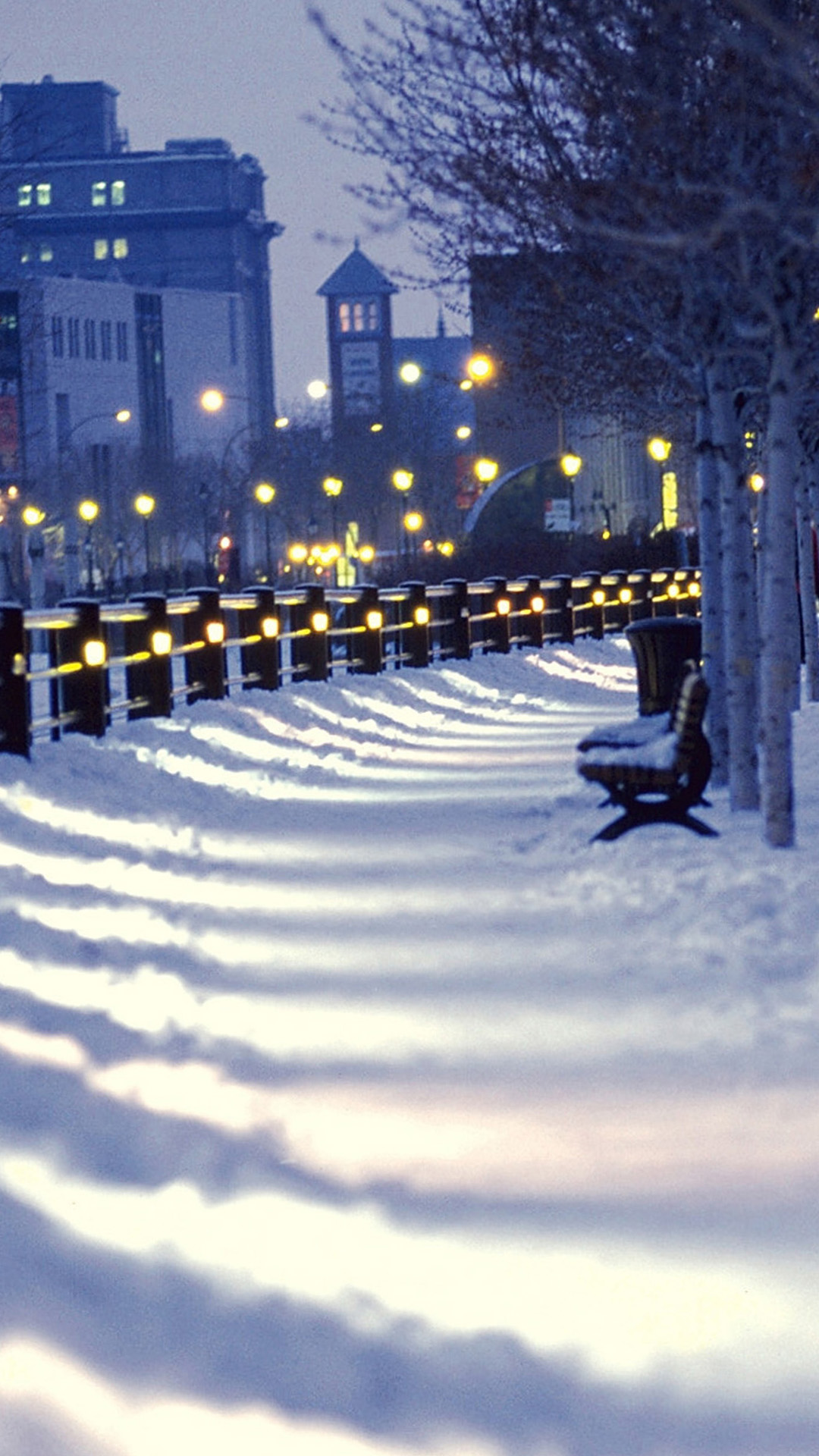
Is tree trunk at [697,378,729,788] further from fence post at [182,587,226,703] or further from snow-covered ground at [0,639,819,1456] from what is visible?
fence post at [182,587,226,703]

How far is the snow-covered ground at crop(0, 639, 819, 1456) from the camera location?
477 cm

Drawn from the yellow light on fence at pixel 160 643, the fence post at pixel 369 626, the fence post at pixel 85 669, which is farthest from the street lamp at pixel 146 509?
the fence post at pixel 85 669

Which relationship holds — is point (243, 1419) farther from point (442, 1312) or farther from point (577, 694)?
point (577, 694)

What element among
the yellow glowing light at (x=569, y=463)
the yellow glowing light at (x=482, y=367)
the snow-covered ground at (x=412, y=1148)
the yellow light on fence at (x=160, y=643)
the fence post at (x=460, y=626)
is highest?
the yellow glowing light at (x=482, y=367)

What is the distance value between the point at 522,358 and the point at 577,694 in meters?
12.8

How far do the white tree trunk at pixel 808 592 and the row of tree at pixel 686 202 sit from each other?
25.7 feet

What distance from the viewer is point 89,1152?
6.68m

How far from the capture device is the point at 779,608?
12094 mm

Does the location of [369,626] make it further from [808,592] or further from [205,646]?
[205,646]

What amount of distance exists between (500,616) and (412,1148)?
29.4 metres

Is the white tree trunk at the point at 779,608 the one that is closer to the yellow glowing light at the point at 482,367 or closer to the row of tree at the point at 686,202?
the row of tree at the point at 686,202

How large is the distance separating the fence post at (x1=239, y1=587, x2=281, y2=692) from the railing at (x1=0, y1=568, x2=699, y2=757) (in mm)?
17

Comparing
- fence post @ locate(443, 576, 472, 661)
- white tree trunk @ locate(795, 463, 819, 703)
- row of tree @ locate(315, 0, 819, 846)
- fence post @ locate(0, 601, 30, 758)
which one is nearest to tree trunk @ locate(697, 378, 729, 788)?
row of tree @ locate(315, 0, 819, 846)

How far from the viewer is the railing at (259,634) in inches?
713
